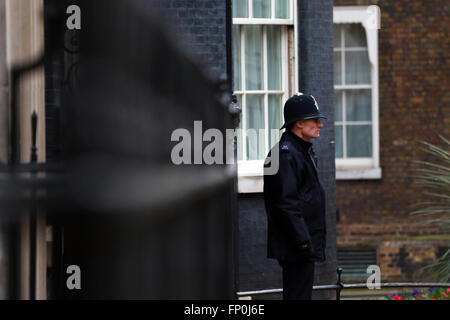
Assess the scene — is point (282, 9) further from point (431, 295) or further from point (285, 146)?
point (285, 146)

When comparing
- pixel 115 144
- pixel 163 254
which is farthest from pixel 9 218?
pixel 163 254

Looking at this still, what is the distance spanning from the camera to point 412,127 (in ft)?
41.2

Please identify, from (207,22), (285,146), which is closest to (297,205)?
(285,146)

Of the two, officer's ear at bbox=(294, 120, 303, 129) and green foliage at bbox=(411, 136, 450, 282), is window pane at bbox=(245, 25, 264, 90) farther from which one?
officer's ear at bbox=(294, 120, 303, 129)

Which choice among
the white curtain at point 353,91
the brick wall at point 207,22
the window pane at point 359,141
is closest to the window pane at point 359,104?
the white curtain at point 353,91

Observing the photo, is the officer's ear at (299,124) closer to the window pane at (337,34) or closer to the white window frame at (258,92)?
the white window frame at (258,92)

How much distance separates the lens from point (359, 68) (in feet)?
42.3

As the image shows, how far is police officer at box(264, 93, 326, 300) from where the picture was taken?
15.6ft

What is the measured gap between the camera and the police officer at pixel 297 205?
4754 mm

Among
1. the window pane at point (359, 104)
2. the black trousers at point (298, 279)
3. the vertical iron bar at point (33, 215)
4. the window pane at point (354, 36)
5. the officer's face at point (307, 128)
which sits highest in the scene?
the window pane at point (354, 36)

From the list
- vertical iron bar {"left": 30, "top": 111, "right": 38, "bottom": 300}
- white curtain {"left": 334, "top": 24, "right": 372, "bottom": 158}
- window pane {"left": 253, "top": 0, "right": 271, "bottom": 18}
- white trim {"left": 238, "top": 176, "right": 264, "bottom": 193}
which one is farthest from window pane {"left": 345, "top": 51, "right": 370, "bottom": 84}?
vertical iron bar {"left": 30, "top": 111, "right": 38, "bottom": 300}

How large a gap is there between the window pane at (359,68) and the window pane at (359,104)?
175 millimetres
